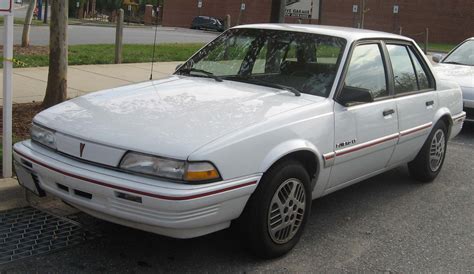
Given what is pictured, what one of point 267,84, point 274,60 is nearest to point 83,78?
point 274,60

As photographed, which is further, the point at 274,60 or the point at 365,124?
the point at 274,60

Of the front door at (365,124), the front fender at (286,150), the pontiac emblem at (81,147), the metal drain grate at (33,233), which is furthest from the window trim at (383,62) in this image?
the metal drain grate at (33,233)

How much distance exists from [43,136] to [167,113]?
33.5 inches

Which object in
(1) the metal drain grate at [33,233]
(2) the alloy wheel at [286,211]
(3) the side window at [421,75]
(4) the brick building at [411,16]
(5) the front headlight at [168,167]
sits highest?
(4) the brick building at [411,16]

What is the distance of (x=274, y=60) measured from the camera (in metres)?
4.70

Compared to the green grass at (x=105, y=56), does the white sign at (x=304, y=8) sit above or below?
above

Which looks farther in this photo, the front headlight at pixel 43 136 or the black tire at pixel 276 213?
the front headlight at pixel 43 136

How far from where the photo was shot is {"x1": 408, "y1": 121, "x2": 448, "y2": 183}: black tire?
5.54 meters

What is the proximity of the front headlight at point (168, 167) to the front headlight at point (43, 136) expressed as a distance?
66 centimetres

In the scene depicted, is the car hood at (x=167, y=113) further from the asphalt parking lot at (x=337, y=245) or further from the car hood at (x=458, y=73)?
the car hood at (x=458, y=73)

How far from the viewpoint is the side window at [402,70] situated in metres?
5.05

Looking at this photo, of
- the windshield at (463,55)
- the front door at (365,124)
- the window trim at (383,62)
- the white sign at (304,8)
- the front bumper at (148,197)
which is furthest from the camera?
the windshield at (463,55)

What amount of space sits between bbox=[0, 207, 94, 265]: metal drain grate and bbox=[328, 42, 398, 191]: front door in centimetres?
197

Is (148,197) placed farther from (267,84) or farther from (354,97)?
(354,97)
